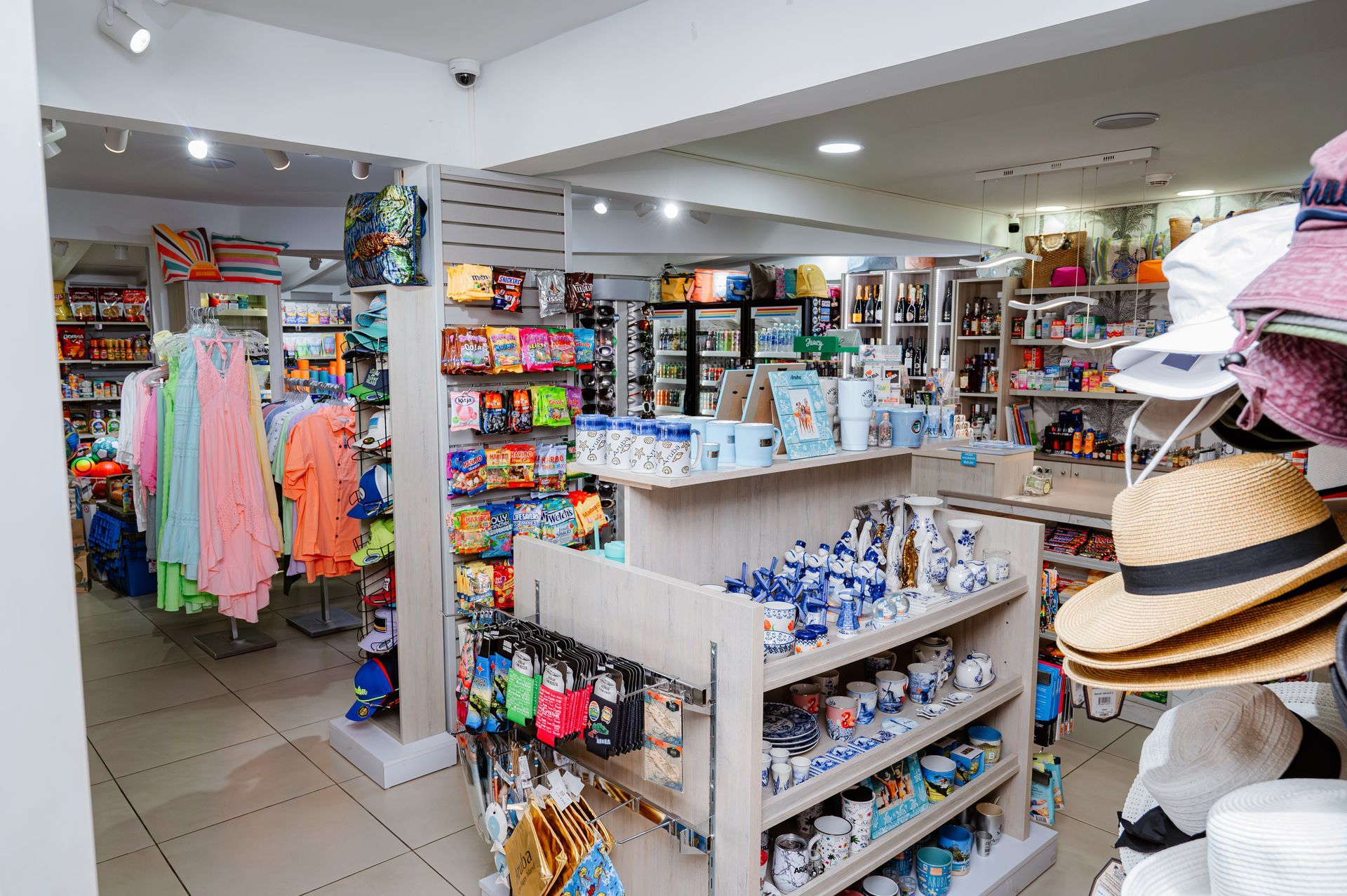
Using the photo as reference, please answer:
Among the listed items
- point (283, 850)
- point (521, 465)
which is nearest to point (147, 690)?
point (283, 850)

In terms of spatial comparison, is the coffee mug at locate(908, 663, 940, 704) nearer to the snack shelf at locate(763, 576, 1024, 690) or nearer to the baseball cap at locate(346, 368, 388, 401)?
the snack shelf at locate(763, 576, 1024, 690)

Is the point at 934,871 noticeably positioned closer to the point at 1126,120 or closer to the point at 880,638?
the point at 880,638

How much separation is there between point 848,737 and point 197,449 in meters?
3.69

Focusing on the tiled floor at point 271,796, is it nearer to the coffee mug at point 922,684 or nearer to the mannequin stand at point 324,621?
the mannequin stand at point 324,621

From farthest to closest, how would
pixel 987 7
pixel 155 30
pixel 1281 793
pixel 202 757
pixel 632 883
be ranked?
pixel 202 757
pixel 155 30
pixel 632 883
pixel 987 7
pixel 1281 793

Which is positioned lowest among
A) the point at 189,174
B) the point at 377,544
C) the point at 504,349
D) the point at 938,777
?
the point at 938,777

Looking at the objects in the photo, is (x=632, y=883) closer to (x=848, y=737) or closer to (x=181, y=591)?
Answer: (x=848, y=737)

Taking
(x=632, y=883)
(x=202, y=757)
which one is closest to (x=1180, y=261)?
(x=632, y=883)

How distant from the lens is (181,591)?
4535 millimetres

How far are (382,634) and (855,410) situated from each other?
2644mm

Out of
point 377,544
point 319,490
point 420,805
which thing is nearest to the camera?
point 420,805

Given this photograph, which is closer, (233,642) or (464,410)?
(464,410)

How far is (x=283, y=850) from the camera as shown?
3312 millimetres

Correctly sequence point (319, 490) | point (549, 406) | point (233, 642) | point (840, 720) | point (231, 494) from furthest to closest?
point (233, 642) < point (319, 490) < point (231, 494) < point (549, 406) < point (840, 720)
